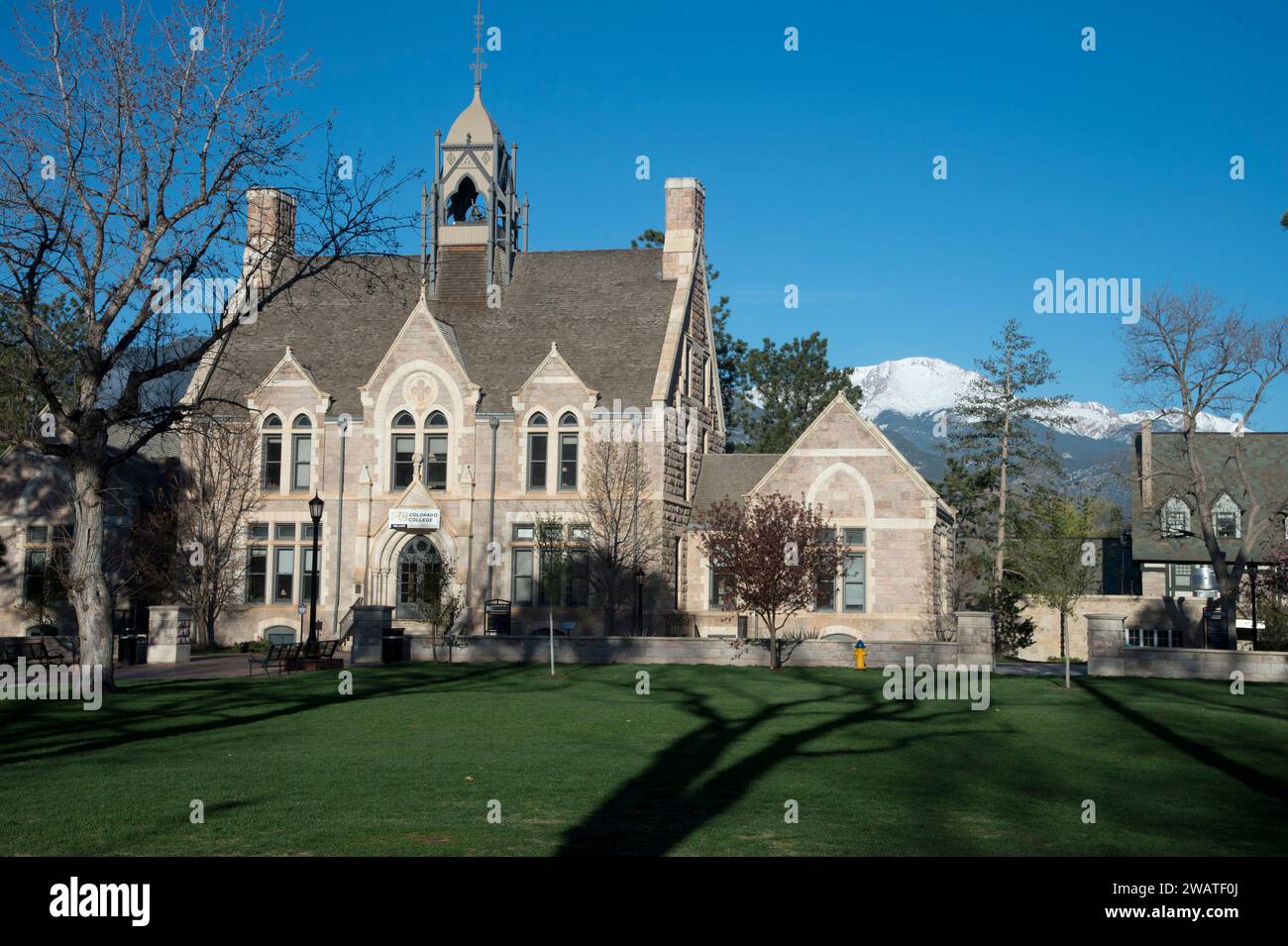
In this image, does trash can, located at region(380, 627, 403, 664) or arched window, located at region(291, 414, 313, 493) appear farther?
arched window, located at region(291, 414, 313, 493)

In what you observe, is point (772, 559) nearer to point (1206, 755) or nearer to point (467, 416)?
point (1206, 755)

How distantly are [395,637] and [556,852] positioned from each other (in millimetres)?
24250

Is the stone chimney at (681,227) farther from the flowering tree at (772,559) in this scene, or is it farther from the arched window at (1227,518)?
the arched window at (1227,518)

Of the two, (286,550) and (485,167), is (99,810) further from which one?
(485,167)

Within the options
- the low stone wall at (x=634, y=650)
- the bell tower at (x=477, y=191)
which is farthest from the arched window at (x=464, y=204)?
the low stone wall at (x=634, y=650)

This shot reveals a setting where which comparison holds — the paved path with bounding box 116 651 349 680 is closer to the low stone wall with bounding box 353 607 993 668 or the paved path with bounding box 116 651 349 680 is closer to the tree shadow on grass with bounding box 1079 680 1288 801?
the low stone wall with bounding box 353 607 993 668

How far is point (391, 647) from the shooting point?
34125 mm

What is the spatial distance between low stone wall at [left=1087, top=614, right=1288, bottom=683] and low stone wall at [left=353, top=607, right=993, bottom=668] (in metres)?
2.94

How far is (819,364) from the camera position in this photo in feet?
255

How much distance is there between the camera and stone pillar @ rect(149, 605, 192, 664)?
114 feet

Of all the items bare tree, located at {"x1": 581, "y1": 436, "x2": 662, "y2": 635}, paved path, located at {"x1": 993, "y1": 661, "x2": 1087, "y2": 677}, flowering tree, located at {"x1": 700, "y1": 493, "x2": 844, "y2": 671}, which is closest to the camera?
flowering tree, located at {"x1": 700, "y1": 493, "x2": 844, "y2": 671}

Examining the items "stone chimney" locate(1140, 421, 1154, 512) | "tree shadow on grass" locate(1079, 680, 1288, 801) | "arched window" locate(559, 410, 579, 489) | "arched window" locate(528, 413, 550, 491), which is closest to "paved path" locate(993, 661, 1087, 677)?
"tree shadow on grass" locate(1079, 680, 1288, 801)

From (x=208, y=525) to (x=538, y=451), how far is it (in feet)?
40.0
